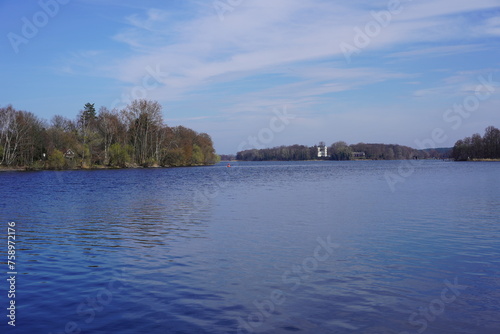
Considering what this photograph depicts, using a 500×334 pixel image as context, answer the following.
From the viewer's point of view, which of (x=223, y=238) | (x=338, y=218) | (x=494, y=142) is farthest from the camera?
(x=494, y=142)

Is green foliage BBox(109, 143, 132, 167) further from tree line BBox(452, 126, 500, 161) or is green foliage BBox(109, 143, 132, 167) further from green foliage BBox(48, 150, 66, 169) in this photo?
tree line BBox(452, 126, 500, 161)

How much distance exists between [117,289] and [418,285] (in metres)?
7.21

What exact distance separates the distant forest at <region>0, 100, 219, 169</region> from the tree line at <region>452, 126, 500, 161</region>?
121194 millimetres

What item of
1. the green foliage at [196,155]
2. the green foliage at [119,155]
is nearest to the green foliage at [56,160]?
the green foliage at [119,155]

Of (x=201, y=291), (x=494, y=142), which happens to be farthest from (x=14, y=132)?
(x=494, y=142)

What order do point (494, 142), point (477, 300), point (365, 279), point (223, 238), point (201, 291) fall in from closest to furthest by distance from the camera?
point (477, 300), point (201, 291), point (365, 279), point (223, 238), point (494, 142)

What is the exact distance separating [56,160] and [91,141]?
37.0 ft

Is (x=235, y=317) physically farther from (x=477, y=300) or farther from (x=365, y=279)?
(x=477, y=300)

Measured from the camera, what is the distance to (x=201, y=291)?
9.85m

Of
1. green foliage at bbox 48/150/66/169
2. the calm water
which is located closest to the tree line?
green foliage at bbox 48/150/66/169

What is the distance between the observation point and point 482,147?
170m

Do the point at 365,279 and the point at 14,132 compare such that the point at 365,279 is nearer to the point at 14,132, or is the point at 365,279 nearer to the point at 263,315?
the point at 263,315

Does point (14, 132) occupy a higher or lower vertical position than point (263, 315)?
higher

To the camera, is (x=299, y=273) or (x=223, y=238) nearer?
(x=299, y=273)
